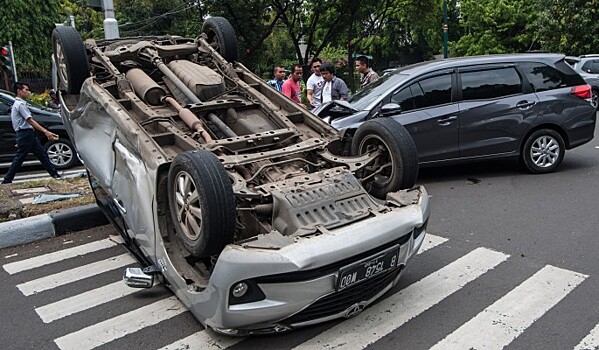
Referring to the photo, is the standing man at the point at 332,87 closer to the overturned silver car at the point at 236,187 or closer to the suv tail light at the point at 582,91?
the overturned silver car at the point at 236,187

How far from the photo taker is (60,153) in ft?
32.6

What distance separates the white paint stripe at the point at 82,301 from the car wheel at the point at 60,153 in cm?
621

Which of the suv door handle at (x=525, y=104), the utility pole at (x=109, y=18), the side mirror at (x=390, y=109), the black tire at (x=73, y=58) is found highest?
the utility pole at (x=109, y=18)

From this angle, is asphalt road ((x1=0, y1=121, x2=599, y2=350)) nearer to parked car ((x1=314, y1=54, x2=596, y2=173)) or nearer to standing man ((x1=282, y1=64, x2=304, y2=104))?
parked car ((x1=314, y1=54, x2=596, y2=173))

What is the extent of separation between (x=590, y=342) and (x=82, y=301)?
3661mm

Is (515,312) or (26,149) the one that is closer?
(515,312)

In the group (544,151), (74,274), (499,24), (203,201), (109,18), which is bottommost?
(74,274)

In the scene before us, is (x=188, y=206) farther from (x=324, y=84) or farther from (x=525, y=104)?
(x=324, y=84)

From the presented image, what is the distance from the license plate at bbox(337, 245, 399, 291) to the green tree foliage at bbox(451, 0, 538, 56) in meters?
26.3

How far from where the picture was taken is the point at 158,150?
3975 millimetres

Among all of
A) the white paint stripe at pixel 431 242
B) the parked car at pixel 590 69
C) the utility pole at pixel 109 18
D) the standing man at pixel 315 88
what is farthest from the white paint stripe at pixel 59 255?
the parked car at pixel 590 69

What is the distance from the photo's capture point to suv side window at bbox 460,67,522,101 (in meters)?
7.18

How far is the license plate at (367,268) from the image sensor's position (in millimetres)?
3229

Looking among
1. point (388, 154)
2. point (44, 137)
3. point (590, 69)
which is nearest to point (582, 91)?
point (388, 154)
